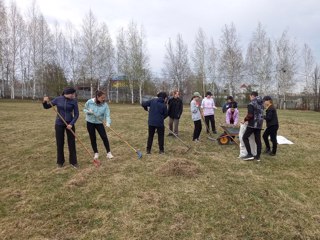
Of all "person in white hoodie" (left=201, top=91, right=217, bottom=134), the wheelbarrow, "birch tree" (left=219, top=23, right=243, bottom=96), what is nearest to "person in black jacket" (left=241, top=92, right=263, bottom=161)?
the wheelbarrow

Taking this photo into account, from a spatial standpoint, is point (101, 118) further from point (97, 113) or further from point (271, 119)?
point (271, 119)

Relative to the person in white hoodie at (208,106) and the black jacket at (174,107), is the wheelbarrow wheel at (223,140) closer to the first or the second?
the person in white hoodie at (208,106)

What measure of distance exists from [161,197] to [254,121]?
11.3 feet

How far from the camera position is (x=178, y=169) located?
6.02 m

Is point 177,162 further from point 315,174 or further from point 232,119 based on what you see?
point 232,119

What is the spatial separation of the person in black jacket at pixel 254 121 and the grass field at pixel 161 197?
0.49 metres

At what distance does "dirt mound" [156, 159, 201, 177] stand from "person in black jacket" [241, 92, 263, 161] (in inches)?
69.1

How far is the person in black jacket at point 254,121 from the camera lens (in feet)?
23.0

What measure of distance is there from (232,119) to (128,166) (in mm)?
4517

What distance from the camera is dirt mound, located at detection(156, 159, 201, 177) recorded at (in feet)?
19.4

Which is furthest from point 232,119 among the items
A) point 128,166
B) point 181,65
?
point 181,65

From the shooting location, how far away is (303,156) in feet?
25.9

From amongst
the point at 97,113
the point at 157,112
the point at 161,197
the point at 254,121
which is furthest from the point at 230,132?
the point at 161,197

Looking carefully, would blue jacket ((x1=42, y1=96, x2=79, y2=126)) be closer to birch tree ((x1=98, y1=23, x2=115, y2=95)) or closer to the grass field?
the grass field
